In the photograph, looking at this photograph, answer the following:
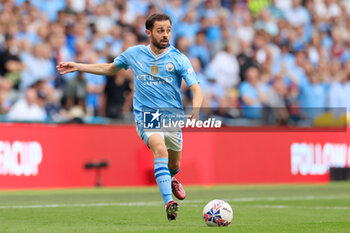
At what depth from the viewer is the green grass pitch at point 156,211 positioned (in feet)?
26.0

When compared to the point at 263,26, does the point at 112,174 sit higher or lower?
lower

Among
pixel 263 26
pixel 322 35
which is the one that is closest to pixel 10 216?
pixel 263 26

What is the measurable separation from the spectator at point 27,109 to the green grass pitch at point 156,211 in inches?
62.8

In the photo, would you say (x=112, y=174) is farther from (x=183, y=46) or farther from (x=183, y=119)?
(x=183, y=119)

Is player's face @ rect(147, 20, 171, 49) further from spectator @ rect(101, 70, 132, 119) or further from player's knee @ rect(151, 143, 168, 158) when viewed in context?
spectator @ rect(101, 70, 132, 119)

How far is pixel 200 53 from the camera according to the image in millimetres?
19406

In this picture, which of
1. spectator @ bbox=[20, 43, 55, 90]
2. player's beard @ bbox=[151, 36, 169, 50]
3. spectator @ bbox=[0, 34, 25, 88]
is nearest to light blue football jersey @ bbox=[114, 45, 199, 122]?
player's beard @ bbox=[151, 36, 169, 50]

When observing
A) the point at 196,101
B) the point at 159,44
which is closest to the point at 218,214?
the point at 196,101

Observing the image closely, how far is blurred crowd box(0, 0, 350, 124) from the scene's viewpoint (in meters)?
15.9

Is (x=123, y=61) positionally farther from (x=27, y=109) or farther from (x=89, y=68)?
(x=27, y=109)

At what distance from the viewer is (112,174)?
644 inches

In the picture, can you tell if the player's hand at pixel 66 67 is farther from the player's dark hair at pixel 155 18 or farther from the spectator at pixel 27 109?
the spectator at pixel 27 109

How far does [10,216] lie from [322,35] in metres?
17.0

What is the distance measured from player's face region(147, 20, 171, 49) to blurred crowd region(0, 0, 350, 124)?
22.6 ft
